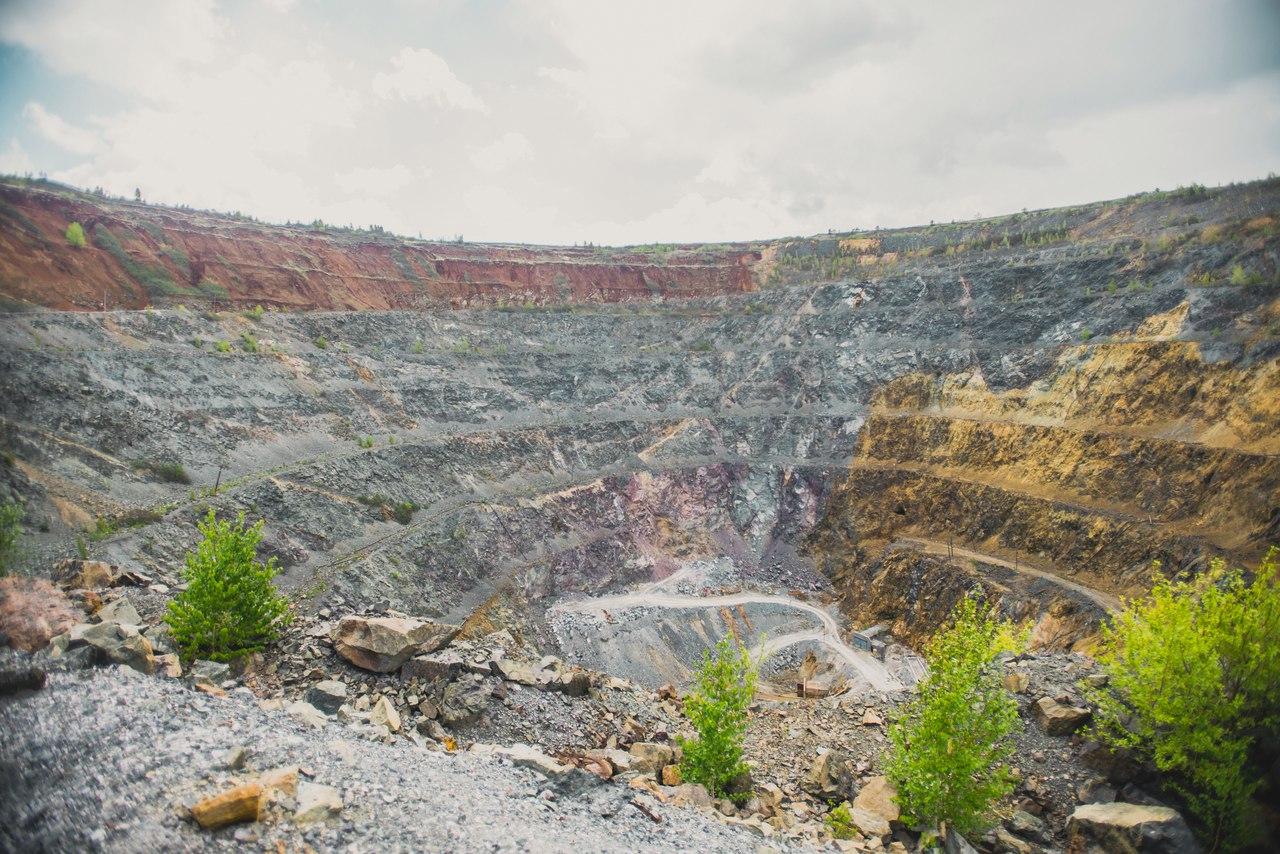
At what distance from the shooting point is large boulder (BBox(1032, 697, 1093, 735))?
1777cm

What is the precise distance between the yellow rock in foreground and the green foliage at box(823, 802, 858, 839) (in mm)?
12368

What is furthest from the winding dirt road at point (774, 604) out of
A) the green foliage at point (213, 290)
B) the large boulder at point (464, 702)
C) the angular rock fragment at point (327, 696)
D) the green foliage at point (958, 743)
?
the green foliage at point (213, 290)

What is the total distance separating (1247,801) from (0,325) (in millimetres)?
51602

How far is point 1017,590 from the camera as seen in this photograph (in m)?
30.1

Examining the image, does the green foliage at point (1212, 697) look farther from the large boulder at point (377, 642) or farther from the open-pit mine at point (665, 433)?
the large boulder at point (377, 642)

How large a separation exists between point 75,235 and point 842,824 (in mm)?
53931

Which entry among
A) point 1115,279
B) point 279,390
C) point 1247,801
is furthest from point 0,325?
point 1115,279

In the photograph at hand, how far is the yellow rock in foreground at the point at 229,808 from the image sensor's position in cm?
721

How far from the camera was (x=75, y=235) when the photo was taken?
4066cm

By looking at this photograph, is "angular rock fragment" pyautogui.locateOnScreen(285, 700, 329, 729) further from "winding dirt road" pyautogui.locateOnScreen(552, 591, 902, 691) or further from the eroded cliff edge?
"winding dirt road" pyautogui.locateOnScreen(552, 591, 902, 691)

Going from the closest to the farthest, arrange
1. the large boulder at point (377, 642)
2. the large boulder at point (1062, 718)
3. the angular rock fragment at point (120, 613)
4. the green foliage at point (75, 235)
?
the angular rock fragment at point (120, 613)
the large boulder at point (377, 642)
the large boulder at point (1062, 718)
the green foliage at point (75, 235)

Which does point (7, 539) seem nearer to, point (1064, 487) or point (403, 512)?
point (403, 512)

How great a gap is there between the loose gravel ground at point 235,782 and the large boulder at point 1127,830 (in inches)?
343

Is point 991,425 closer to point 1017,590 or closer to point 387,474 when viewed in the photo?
point 1017,590
